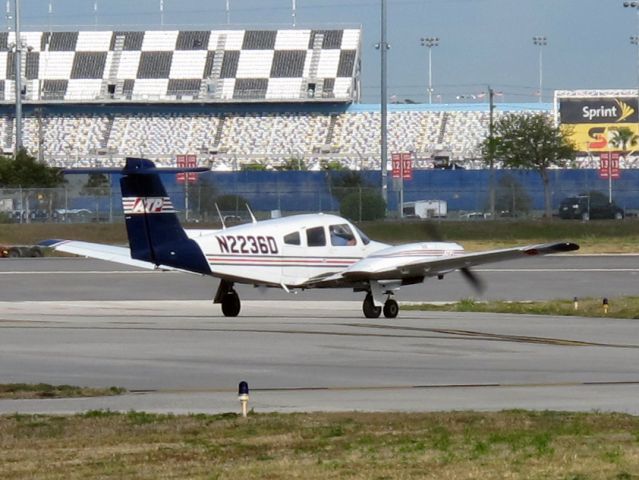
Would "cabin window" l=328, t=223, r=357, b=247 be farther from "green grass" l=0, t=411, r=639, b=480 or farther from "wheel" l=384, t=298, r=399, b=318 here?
"green grass" l=0, t=411, r=639, b=480

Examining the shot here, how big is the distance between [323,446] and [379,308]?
690 inches

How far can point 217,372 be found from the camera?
60.2ft

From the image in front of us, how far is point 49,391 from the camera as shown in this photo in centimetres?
1630

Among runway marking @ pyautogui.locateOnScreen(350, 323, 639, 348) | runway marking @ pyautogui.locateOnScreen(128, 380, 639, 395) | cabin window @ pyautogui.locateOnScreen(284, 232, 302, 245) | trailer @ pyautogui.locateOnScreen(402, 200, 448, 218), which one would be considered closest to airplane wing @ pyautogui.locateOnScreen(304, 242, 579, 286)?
cabin window @ pyautogui.locateOnScreen(284, 232, 302, 245)

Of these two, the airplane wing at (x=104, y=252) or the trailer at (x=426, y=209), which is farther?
the trailer at (x=426, y=209)

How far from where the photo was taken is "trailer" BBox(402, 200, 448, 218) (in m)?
69.1

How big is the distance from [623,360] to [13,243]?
46.3 meters

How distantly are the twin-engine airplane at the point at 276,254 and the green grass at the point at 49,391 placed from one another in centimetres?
1239

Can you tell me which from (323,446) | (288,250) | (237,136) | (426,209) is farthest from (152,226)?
(237,136)

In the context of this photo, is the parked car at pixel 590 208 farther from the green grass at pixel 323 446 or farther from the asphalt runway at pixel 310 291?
the green grass at pixel 323 446

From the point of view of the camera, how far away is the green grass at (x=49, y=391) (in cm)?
1608

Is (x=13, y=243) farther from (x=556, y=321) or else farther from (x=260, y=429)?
(x=260, y=429)

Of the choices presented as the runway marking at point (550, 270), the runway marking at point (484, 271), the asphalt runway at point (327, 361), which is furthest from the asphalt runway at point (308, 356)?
the runway marking at point (550, 270)

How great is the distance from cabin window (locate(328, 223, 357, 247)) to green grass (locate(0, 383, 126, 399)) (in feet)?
46.5
